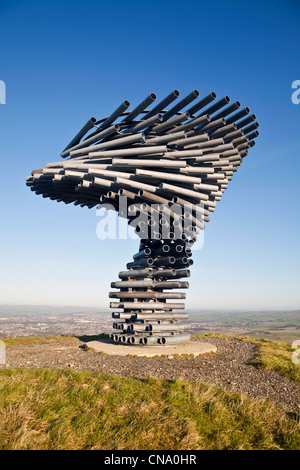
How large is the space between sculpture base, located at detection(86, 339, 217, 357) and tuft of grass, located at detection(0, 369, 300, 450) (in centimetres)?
490

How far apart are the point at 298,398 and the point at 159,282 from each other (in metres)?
8.21

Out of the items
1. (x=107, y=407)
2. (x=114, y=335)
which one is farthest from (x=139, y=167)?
(x=107, y=407)

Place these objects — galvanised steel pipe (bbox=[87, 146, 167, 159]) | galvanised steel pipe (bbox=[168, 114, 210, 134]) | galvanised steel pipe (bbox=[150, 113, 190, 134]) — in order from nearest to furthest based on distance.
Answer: galvanised steel pipe (bbox=[150, 113, 190, 134])
galvanised steel pipe (bbox=[87, 146, 167, 159])
galvanised steel pipe (bbox=[168, 114, 210, 134])

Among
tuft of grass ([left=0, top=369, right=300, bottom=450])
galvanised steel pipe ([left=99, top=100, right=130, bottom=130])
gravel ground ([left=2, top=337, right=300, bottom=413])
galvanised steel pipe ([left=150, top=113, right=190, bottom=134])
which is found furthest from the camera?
galvanised steel pipe ([left=150, top=113, right=190, bottom=134])

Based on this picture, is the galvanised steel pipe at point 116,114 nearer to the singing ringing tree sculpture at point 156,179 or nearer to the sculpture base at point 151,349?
the singing ringing tree sculpture at point 156,179

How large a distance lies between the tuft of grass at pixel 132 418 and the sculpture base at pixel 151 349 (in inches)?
193

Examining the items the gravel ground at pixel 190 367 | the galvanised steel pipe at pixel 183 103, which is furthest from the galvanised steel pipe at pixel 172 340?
the galvanised steel pipe at pixel 183 103

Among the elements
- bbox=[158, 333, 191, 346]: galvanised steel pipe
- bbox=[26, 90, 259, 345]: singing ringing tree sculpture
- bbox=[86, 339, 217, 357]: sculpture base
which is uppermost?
bbox=[26, 90, 259, 345]: singing ringing tree sculpture

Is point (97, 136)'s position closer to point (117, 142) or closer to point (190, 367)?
point (117, 142)

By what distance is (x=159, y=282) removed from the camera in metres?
14.5

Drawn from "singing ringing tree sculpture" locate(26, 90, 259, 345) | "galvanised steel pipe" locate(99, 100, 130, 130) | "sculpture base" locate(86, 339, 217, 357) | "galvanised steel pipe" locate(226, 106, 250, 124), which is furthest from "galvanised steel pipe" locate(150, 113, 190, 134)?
"sculpture base" locate(86, 339, 217, 357)

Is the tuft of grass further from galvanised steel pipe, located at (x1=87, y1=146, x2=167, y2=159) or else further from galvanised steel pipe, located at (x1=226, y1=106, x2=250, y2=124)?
galvanised steel pipe, located at (x1=226, y1=106, x2=250, y2=124)

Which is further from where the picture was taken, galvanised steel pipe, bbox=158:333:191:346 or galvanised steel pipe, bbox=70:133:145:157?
galvanised steel pipe, bbox=158:333:191:346

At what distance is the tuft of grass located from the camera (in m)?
4.25
